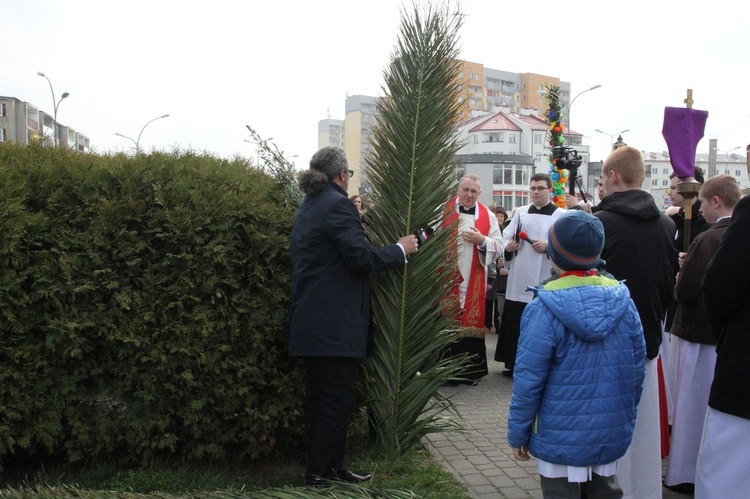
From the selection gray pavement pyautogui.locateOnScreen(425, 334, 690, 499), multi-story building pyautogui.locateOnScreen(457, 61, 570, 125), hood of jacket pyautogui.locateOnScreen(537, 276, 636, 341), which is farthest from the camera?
multi-story building pyautogui.locateOnScreen(457, 61, 570, 125)

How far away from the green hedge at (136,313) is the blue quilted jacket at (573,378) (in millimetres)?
1988

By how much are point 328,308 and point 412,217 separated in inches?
45.3

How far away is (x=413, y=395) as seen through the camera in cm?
509

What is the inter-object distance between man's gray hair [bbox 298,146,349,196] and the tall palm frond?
518mm

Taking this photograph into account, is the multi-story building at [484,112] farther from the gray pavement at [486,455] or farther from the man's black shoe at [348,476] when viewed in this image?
the gray pavement at [486,455]

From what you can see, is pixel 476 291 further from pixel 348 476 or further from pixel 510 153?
pixel 510 153

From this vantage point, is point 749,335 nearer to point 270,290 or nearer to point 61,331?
point 270,290

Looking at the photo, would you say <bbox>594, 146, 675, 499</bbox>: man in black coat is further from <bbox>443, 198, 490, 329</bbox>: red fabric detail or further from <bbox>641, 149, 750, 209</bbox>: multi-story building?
<bbox>641, 149, 750, 209</bbox>: multi-story building

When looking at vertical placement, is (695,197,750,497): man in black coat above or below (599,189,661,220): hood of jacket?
below

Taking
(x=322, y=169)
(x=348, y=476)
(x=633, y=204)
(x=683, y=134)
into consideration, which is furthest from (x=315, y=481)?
(x=683, y=134)

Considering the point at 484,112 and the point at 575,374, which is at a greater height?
the point at 484,112

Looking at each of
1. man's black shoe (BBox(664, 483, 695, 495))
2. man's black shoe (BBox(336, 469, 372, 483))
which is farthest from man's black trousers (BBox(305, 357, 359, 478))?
man's black shoe (BBox(664, 483, 695, 495))

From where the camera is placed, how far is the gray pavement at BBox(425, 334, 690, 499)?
4.70 meters

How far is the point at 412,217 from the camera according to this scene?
5.09 m
